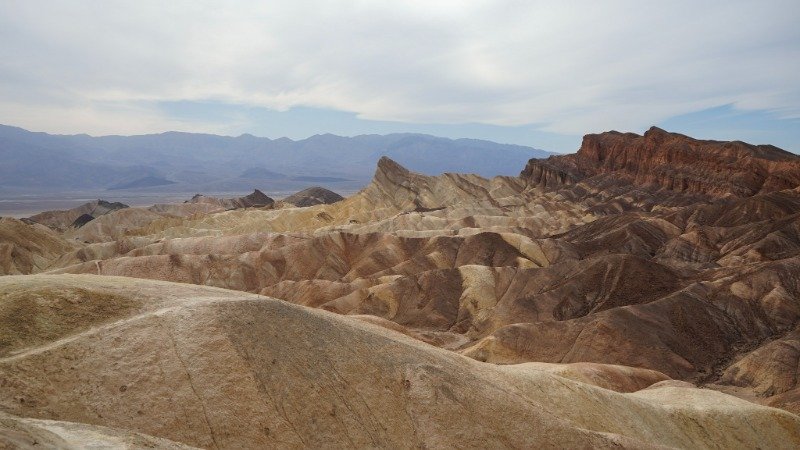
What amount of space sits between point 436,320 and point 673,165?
8886 cm

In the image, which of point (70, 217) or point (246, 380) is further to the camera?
point (70, 217)

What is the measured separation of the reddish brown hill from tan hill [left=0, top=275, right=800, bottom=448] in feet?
335

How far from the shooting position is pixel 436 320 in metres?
60.1

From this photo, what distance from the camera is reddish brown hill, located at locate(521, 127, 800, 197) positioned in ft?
357

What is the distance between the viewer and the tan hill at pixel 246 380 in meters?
17.9

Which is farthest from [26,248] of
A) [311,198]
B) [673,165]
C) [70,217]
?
[673,165]

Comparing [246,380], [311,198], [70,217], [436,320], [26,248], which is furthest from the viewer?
[311,198]

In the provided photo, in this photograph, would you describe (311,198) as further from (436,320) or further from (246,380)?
(246,380)

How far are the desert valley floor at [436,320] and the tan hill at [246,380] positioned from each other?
0.08m

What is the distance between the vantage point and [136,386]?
1853 cm

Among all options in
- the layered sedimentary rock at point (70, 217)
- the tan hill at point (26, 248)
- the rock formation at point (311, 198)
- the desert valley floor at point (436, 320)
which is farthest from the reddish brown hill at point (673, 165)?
the layered sedimentary rock at point (70, 217)

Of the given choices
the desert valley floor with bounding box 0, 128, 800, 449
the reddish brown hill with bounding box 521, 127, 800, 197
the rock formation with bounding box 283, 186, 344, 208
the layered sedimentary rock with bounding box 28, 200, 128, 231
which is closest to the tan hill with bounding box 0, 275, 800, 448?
the desert valley floor with bounding box 0, 128, 800, 449

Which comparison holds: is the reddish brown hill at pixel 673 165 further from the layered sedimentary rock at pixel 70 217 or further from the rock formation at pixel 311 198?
the layered sedimentary rock at pixel 70 217

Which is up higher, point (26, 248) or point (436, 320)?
point (26, 248)
